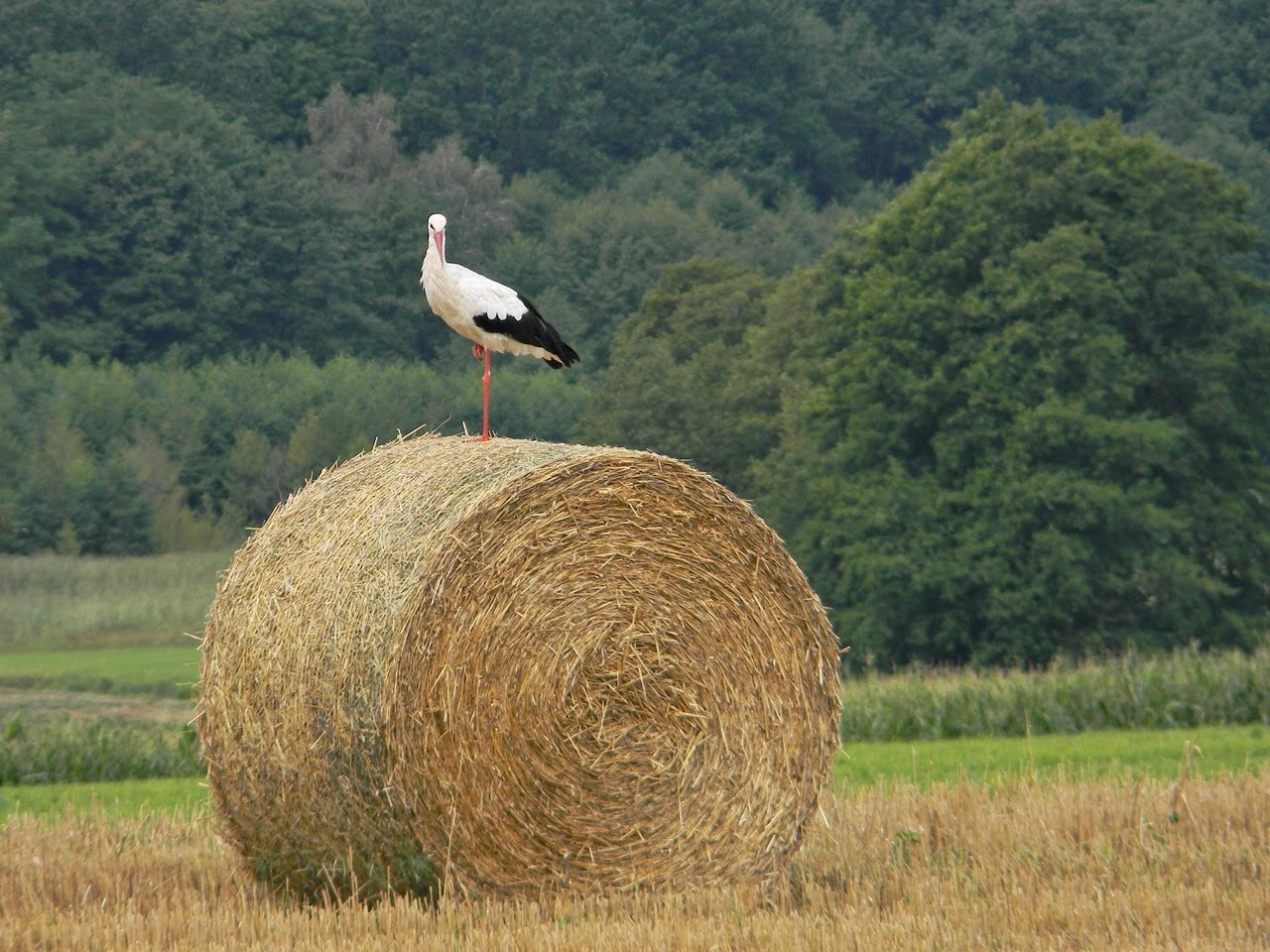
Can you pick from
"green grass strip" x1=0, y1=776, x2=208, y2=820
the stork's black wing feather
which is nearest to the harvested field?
"green grass strip" x1=0, y1=776, x2=208, y2=820

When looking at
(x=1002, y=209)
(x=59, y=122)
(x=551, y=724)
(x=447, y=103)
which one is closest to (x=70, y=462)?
(x=59, y=122)

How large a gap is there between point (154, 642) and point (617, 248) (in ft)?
103

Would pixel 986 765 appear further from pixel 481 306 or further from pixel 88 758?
pixel 88 758

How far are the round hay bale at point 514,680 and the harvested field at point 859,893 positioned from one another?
29cm

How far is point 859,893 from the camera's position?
8820 mm

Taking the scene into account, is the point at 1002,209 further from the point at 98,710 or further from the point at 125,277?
the point at 125,277

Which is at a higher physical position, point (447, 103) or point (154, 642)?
point (447, 103)

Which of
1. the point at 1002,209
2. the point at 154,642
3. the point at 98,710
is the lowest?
the point at 154,642

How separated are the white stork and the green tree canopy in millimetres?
21188

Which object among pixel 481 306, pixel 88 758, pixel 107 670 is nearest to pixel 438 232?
pixel 481 306

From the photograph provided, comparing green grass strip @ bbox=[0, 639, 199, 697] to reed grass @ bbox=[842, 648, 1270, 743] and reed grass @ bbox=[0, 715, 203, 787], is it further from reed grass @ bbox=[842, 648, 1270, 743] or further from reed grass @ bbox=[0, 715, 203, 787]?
reed grass @ bbox=[842, 648, 1270, 743]

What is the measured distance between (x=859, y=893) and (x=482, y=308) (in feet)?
12.0

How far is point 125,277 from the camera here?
59.8m

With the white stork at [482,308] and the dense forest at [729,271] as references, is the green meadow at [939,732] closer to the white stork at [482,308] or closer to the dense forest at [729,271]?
→ the white stork at [482,308]
